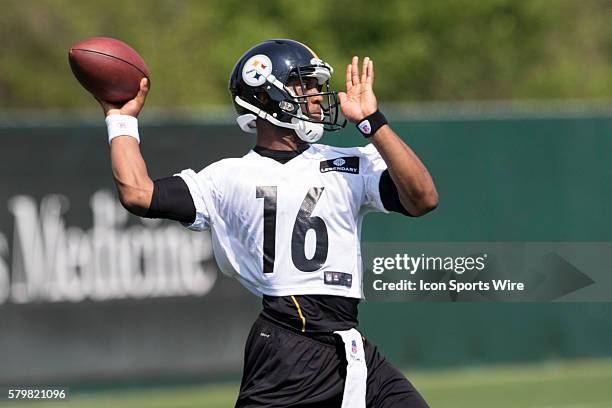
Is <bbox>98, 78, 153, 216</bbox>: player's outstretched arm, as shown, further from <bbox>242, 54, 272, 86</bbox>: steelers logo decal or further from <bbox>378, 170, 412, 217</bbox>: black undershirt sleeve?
<bbox>378, 170, 412, 217</bbox>: black undershirt sleeve

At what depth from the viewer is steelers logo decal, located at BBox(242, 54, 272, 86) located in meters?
5.21

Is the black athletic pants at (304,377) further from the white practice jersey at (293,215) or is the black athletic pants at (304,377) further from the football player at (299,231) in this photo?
the white practice jersey at (293,215)

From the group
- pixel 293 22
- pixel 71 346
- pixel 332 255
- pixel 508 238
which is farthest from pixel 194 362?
pixel 293 22

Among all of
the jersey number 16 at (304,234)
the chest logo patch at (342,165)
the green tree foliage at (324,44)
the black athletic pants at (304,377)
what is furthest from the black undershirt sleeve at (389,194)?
the green tree foliage at (324,44)

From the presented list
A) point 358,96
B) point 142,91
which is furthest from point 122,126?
point 358,96

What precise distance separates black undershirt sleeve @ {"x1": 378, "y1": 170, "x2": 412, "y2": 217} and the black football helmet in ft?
Answer: 1.10

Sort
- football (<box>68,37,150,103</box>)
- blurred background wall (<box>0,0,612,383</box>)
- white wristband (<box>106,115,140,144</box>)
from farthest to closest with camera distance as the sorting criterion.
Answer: blurred background wall (<box>0,0,612,383</box>) → football (<box>68,37,150,103</box>) → white wristband (<box>106,115,140,144</box>)

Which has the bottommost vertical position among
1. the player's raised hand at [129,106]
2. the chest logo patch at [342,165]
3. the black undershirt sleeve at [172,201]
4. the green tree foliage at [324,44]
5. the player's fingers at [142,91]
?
the black undershirt sleeve at [172,201]

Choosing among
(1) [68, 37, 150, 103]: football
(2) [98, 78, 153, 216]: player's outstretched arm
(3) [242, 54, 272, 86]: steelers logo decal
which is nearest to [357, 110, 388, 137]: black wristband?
(3) [242, 54, 272, 86]: steelers logo decal

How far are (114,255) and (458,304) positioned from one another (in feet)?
10.3

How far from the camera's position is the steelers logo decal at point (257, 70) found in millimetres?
5215

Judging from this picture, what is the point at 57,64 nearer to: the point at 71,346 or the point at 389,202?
the point at 71,346

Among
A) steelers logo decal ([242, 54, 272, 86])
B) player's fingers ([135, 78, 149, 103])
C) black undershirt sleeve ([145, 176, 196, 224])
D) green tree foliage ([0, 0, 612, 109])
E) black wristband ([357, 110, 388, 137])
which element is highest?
green tree foliage ([0, 0, 612, 109])

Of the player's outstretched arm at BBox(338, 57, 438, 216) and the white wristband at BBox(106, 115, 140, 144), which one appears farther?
the white wristband at BBox(106, 115, 140, 144)
